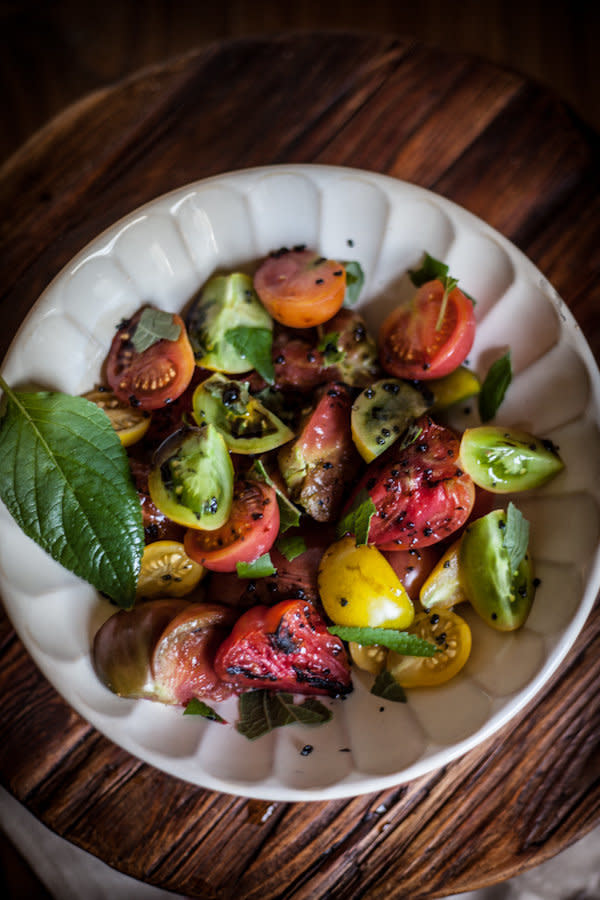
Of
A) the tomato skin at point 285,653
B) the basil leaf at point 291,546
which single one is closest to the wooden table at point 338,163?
the tomato skin at point 285,653

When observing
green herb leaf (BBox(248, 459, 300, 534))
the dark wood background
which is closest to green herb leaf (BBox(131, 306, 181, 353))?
green herb leaf (BBox(248, 459, 300, 534))

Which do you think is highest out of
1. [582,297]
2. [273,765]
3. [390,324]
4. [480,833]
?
[390,324]

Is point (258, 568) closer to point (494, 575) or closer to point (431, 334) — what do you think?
point (494, 575)

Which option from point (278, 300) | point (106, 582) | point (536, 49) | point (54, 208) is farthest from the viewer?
point (536, 49)

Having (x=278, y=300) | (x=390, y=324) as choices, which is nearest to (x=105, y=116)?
(x=278, y=300)

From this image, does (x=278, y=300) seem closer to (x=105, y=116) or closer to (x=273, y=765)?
(x=105, y=116)

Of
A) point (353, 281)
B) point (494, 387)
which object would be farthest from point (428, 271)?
point (494, 387)
